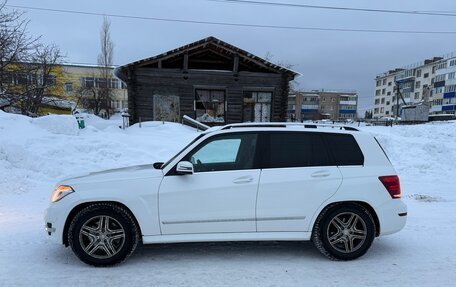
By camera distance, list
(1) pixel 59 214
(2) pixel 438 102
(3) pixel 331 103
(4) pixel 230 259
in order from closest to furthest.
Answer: (1) pixel 59 214
(4) pixel 230 259
(2) pixel 438 102
(3) pixel 331 103

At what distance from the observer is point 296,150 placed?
4371 mm

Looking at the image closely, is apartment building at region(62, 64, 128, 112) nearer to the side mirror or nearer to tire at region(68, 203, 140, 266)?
tire at region(68, 203, 140, 266)

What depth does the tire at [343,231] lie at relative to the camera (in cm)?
425

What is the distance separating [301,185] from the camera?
4188 mm

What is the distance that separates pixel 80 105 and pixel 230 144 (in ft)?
164

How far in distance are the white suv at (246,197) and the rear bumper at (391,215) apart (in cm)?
1

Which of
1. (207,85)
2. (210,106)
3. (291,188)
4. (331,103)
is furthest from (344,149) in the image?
(331,103)

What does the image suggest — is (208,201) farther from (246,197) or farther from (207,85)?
(207,85)

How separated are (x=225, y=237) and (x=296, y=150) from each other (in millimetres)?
1414

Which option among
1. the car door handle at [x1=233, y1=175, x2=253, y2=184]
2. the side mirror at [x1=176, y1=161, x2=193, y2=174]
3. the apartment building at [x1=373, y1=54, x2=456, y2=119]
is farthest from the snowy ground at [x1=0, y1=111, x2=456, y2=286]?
the apartment building at [x1=373, y1=54, x2=456, y2=119]

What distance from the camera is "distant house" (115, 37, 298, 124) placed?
62.7 ft

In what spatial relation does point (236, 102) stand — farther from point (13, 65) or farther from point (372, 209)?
point (372, 209)

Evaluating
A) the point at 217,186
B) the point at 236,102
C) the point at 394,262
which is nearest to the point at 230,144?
the point at 217,186

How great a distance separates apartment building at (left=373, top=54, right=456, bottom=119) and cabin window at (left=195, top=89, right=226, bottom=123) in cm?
4952
